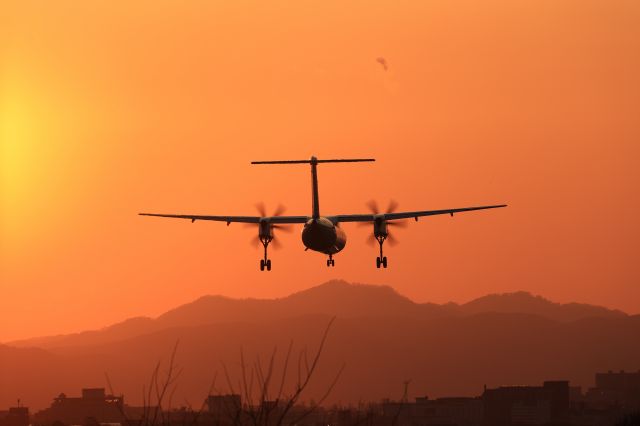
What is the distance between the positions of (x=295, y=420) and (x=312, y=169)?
89190 millimetres

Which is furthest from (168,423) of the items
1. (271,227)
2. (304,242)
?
(271,227)

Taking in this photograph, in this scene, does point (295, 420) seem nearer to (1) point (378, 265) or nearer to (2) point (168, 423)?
(2) point (168, 423)

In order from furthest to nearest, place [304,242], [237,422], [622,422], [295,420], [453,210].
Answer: [453,210]
[304,242]
[622,422]
[295,420]
[237,422]

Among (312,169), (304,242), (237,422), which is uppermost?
(312,169)

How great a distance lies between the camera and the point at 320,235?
12394 cm

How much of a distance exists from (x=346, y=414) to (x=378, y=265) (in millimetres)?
80119

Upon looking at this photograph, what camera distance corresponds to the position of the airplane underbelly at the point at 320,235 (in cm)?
12388

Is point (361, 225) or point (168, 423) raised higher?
point (361, 225)

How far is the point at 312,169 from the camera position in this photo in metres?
141

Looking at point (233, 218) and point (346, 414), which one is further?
point (233, 218)

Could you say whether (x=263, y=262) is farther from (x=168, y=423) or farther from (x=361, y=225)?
(x=168, y=423)

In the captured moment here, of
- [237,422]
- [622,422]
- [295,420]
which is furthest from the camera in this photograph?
[622,422]

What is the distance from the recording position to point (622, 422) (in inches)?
3957

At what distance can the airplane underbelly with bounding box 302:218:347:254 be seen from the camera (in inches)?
4877
